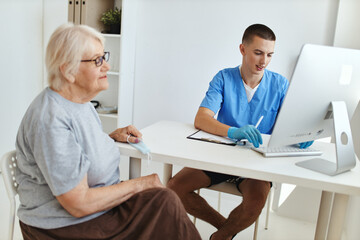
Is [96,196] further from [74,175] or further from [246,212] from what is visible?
[246,212]

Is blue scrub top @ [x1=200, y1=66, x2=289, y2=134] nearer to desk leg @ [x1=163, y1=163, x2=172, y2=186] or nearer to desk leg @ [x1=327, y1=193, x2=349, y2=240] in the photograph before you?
desk leg @ [x1=163, y1=163, x2=172, y2=186]

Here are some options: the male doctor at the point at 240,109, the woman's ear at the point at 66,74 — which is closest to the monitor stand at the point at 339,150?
the male doctor at the point at 240,109

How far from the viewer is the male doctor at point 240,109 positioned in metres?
1.66

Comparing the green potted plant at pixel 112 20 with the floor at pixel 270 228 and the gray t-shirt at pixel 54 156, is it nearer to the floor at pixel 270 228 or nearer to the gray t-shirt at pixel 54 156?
the floor at pixel 270 228

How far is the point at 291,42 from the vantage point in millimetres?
2482

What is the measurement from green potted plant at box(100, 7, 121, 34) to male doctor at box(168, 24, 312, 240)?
1262 mm

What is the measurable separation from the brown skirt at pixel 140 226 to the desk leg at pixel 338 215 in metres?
0.50

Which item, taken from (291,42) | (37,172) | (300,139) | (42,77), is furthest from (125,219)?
(42,77)

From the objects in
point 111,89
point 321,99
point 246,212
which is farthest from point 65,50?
point 111,89

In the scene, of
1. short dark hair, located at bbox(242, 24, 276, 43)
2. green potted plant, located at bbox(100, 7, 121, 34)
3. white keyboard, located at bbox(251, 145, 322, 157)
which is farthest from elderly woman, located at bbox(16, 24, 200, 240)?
green potted plant, located at bbox(100, 7, 121, 34)

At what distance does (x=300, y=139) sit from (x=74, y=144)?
800mm

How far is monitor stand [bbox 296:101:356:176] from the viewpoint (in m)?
1.21

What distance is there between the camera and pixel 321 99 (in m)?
1.22

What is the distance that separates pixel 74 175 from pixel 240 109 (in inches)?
43.9
